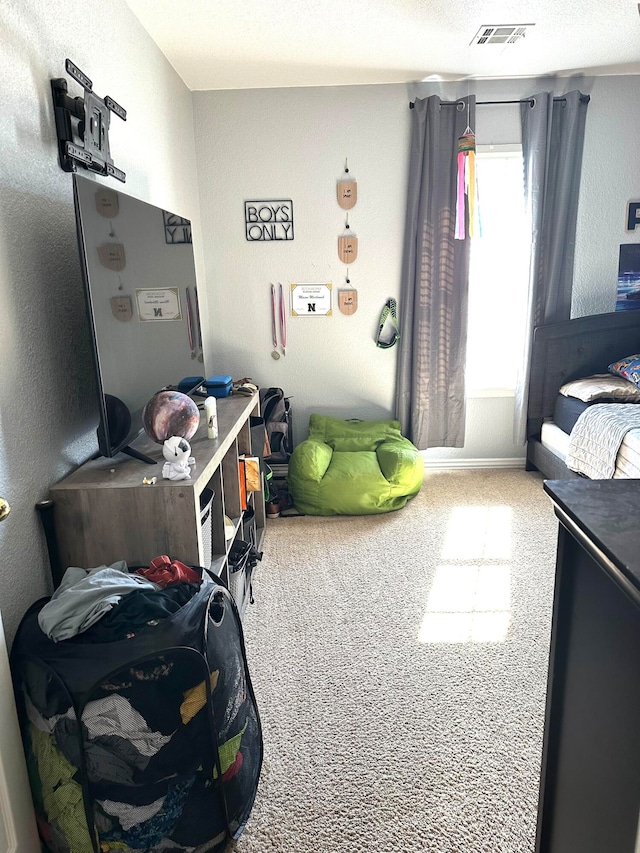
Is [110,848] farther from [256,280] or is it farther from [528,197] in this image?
[528,197]

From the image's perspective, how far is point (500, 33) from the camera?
2832mm

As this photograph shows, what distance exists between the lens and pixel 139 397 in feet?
6.42

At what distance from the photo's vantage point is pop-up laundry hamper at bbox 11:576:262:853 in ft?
3.96

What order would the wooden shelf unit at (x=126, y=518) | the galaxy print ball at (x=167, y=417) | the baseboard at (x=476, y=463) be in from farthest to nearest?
1. the baseboard at (x=476, y=463)
2. the galaxy print ball at (x=167, y=417)
3. the wooden shelf unit at (x=126, y=518)

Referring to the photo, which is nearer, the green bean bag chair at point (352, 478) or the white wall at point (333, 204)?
the green bean bag chair at point (352, 478)

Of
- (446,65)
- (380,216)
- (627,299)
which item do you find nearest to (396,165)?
(380,216)

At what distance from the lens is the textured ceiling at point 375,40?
2.52 m

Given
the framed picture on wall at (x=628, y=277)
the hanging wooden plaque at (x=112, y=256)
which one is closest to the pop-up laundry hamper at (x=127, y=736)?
the hanging wooden plaque at (x=112, y=256)

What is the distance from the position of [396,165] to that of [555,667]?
3.31m

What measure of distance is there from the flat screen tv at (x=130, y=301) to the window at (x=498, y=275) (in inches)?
80.6

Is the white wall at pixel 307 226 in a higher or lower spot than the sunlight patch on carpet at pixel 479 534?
higher

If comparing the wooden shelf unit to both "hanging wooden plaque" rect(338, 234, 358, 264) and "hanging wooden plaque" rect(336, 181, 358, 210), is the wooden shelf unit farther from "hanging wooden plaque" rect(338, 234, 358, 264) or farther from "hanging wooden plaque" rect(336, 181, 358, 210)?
"hanging wooden plaque" rect(336, 181, 358, 210)

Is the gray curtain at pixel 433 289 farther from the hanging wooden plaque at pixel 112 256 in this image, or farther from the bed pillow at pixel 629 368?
the hanging wooden plaque at pixel 112 256

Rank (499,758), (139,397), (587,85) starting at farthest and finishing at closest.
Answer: (587,85) → (139,397) → (499,758)
